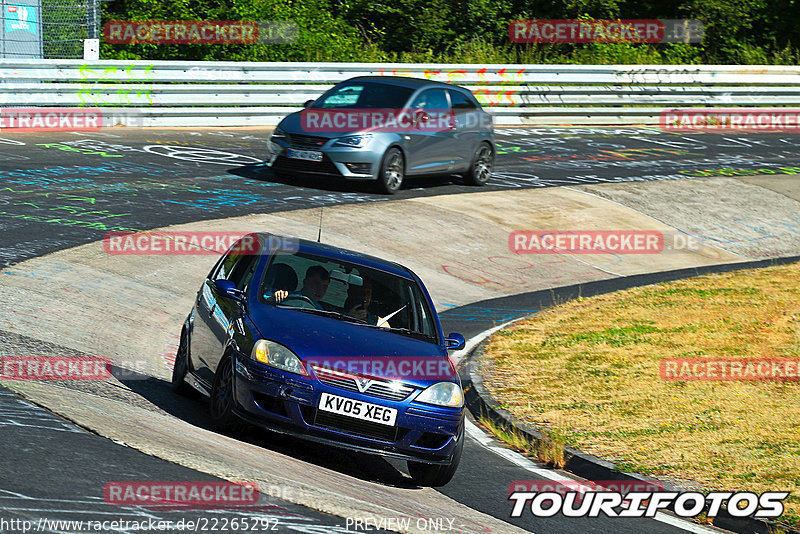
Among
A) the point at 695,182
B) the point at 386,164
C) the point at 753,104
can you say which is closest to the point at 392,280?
the point at 386,164

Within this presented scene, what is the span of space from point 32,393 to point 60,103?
1527 cm

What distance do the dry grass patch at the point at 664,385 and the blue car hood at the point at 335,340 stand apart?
195cm

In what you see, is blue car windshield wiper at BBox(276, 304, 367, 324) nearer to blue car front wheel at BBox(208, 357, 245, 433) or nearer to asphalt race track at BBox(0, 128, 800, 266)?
blue car front wheel at BBox(208, 357, 245, 433)

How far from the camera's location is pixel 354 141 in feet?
59.3

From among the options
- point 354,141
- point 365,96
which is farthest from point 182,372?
point 365,96

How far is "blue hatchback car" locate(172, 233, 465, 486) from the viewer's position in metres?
7.17

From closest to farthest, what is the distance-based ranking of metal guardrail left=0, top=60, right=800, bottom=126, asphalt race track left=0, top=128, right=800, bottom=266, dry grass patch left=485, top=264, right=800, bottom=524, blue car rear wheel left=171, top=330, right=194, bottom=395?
dry grass patch left=485, top=264, right=800, bottom=524 → blue car rear wheel left=171, top=330, right=194, bottom=395 → asphalt race track left=0, top=128, right=800, bottom=266 → metal guardrail left=0, top=60, right=800, bottom=126

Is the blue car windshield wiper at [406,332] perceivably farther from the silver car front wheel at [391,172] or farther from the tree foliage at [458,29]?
the tree foliage at [458,29]

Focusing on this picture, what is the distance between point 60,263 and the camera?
12633mm

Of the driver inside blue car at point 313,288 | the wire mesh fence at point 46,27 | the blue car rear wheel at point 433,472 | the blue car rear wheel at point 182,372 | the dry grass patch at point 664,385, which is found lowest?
the dry grass patch at point 664,385

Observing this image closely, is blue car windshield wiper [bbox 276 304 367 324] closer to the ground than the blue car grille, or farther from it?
farther from it

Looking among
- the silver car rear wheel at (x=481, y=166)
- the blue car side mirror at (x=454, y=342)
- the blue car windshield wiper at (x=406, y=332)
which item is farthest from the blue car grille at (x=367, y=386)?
the silver car rear wheel at (x=481, y=166)

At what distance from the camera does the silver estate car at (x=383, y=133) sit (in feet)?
59.4

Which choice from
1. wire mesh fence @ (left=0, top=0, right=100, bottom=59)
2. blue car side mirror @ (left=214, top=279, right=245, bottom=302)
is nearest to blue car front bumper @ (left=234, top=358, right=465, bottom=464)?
blue car side mirror @ (left=214, top=279, right=245, bottom=302)
